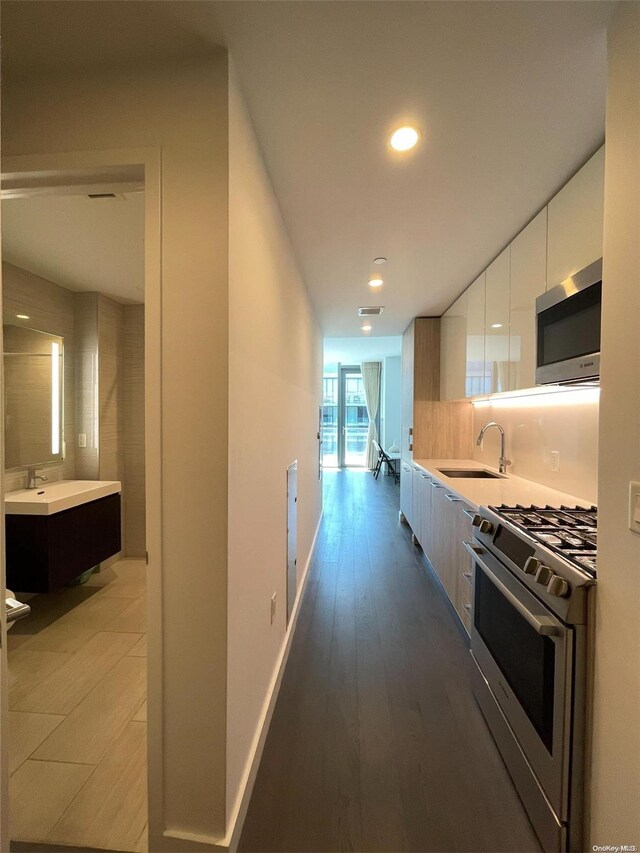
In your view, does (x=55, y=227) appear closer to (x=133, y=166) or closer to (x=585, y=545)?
(x=133, y=166)

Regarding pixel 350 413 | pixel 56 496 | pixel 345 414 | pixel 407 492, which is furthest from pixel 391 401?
pixel 56 496

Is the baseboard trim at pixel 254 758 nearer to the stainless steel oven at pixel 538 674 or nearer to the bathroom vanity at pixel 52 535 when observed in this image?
the stainless steel oven at pixel 538 674

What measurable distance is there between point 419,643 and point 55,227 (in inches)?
131

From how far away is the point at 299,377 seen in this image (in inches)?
111

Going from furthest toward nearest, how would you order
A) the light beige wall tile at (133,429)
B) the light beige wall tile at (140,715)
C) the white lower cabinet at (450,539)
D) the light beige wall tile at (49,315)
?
the light beige wall tile at (133,429) → the light beige wall tile at (49,315) → the white lower cabinet at (450,539) → the light beige wall tile at (140,715)

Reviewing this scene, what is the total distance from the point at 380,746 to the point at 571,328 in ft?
6.55

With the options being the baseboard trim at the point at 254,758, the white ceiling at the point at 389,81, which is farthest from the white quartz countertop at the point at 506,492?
the white ceiling at the point at 389,81

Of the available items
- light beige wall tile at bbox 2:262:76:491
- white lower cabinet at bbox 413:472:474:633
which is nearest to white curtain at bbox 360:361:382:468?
white lower cabinet at bbox 413:472:474:633

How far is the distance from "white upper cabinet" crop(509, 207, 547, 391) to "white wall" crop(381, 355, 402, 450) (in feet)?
21.0

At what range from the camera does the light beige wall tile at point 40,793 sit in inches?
49.6

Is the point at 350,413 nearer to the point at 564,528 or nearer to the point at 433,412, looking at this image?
the point at 433,412

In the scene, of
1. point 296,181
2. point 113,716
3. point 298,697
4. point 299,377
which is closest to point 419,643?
point 298,697

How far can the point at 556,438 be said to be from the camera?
231 cm

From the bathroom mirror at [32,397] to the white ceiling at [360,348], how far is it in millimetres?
4366
